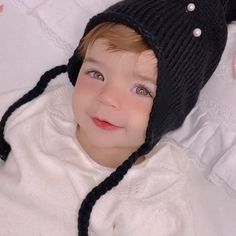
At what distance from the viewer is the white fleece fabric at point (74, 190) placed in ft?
4.10

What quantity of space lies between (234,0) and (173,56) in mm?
338

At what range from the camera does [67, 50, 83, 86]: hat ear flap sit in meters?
1.32

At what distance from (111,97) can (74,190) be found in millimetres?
259

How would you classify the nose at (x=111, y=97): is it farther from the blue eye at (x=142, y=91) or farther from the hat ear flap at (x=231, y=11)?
the hat ear flap at (x=231, y=11)

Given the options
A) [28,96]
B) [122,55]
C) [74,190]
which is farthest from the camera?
[28,96]

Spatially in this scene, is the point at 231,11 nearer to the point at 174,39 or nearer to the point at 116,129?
the point at 174,39

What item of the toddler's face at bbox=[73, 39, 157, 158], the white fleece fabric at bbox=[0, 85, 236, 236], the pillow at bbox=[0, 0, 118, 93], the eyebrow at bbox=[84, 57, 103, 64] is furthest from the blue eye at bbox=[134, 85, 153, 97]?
the pillow at bbox=[0, 0, 118, 93]

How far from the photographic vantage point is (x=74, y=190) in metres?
1.27

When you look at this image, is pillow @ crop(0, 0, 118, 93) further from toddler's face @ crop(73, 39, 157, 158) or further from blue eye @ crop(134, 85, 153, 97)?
blue eye @ crop(134, 85, 153, 97)

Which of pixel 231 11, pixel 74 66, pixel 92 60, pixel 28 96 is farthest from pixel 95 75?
pixel 231 11

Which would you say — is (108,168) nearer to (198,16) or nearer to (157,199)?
(157,199)

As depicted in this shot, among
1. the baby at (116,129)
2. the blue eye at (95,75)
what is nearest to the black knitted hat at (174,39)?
the baby at (116,129)

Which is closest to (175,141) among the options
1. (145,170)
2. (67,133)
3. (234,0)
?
(145,170)

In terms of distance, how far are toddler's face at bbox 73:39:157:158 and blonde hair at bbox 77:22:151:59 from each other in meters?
0.01
